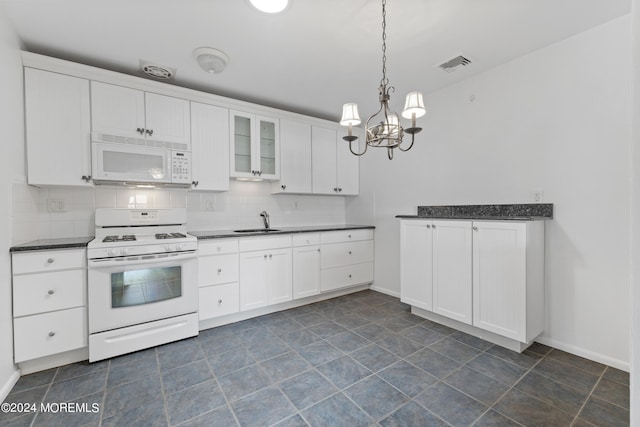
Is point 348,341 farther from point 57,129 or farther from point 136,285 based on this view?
point 57,129

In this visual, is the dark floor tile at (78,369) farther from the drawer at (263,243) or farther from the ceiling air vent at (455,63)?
the ceiling air vent at (455,63)

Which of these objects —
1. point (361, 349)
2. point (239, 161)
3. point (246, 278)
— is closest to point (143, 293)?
point (246, 278)

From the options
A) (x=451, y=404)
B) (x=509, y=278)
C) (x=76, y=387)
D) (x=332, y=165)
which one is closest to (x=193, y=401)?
(x=76, y=387)

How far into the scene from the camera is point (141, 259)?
2.44 meters

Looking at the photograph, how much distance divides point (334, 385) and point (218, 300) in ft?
4.74

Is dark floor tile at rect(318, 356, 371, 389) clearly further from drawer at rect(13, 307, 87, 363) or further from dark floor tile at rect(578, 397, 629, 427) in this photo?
Result: drawer at rect(13, 307, 87, 363)

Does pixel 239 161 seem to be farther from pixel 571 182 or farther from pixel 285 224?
pixel 571 182

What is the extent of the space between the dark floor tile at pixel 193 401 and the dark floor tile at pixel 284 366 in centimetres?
36

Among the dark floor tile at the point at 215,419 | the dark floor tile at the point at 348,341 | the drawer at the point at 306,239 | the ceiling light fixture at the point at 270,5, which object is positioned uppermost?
the ceiling light fixture at the point at 270,5

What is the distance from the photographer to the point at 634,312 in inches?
27.4

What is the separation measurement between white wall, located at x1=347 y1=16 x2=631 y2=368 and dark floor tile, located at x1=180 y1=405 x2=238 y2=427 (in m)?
2.55

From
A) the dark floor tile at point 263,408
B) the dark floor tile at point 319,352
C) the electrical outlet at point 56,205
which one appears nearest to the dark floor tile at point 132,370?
the dark floor tile at point 263,408

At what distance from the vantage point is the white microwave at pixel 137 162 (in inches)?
102

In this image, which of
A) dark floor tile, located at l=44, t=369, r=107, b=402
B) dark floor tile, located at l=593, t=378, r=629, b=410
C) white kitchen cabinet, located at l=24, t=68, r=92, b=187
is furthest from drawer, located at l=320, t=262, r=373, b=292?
white kitchen cabinet, located at l=24, t=68, r=92, b=187
